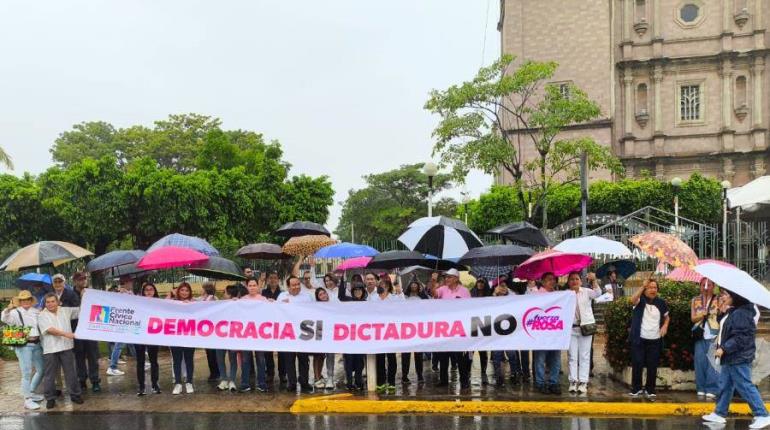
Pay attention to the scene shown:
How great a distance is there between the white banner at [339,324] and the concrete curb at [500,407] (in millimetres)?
857

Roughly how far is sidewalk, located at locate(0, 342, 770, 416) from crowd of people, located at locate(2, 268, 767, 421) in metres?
0.22

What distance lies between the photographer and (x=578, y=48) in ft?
137

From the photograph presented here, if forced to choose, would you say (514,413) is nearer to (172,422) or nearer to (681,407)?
(681,407)

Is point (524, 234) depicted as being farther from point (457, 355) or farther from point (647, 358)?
point (647, 358)

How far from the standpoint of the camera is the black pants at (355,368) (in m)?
10.1

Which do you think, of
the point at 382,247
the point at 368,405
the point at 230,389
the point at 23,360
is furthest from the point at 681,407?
the point at 382,247

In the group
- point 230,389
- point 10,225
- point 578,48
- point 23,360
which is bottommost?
point 230,389

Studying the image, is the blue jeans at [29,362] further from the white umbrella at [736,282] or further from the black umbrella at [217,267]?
the white umbrella at [736,282]

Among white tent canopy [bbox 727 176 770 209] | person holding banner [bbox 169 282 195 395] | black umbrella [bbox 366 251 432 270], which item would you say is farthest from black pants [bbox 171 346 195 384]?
white tent canopy [bbox 727 176 770 209]

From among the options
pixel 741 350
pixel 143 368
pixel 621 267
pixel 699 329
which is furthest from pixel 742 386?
pixel 143 368

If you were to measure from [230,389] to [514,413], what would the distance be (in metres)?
4.36

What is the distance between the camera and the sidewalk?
28.5ft

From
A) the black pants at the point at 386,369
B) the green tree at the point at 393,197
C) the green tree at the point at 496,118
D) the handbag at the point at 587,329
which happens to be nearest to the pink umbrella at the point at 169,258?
the black pants at the point at 386,369

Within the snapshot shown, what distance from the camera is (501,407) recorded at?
8820mm
